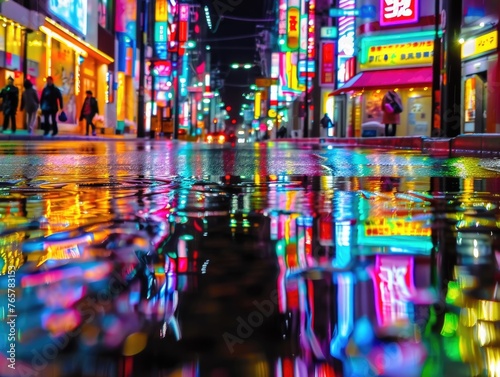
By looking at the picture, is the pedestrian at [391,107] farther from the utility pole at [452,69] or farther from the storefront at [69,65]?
the storefront at [69,65]

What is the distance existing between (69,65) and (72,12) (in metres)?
2.21

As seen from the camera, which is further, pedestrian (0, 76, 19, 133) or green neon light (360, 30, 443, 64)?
green neon light (360, 30, 443, 64)

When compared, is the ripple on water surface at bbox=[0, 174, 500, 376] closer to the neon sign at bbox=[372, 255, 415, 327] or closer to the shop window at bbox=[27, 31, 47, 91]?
the neon sign at bbox=[372, 255, 415, 327]

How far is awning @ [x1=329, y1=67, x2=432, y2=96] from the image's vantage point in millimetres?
32125

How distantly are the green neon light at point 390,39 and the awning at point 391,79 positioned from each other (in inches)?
43.6

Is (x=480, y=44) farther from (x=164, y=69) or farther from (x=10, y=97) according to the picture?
(x=164, y=69)

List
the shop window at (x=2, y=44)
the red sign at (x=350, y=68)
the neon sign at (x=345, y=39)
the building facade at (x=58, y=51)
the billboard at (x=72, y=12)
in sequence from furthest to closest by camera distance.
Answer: the red sign at (x=350, y=68) < the neon sign at (x=345, y=39) < the billboard at (x=72, y=12) < the building facade at (x=58, y=51) < the shop window at (x=2, y=44)

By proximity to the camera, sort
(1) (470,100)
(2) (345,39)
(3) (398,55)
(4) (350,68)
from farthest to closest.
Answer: (2) (345,39) < (4) (350,68) < (3) (398,55) < (1) (470,100)

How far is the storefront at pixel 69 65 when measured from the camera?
85.3 ft

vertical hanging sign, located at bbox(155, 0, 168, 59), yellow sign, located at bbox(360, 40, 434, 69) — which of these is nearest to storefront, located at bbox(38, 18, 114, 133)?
vertical hanging sign, located at bbox(155, 0, 168, 59)

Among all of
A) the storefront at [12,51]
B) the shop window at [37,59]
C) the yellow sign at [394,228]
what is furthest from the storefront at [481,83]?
the yellow sign at [394,228]

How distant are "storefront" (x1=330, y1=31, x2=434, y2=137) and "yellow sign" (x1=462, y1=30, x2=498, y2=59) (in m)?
7.54

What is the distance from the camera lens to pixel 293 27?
53125mm

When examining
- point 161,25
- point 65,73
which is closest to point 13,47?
point 65,73
